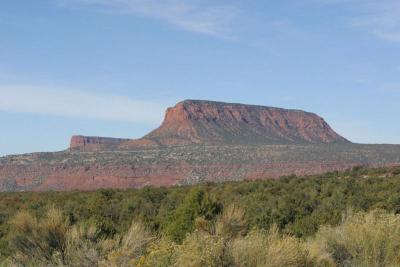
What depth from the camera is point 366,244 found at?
1207 cm

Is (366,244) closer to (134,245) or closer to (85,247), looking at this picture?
(134,245)

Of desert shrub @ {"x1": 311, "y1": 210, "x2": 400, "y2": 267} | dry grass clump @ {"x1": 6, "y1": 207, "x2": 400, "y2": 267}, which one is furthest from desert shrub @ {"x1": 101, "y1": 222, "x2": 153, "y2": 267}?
desert shrub @ {"x1": 311, "y1": 210, "x2": 400, "y2": 267}

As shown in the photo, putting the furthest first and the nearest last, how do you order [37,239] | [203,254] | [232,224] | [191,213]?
[191,213] < [232,224] < [37,239] < [203,254]

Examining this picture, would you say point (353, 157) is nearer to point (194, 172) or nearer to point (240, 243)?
point (194, 172)

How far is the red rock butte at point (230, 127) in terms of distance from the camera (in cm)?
10512

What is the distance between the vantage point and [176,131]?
114 meters

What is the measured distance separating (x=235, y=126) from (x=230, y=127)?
142 cm

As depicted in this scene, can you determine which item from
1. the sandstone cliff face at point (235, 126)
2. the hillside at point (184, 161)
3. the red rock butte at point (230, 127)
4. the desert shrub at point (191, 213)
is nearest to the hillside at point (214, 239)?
the desert shrub at point (191, 213)

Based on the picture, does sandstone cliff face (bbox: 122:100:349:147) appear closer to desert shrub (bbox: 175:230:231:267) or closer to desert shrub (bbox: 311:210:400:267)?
desert shrub (bbox: 311:210:400:267)

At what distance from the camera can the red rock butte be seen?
4139 inches

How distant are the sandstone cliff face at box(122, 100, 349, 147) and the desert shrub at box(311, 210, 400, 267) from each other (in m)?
85.5

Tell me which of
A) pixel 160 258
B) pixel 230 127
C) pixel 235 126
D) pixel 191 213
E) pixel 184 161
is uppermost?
pixel 235 126

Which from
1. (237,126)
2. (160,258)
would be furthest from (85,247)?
(237,126)

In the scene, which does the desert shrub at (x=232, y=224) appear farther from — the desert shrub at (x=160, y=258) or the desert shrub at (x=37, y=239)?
the desert shrub at (x=160, y=258)
